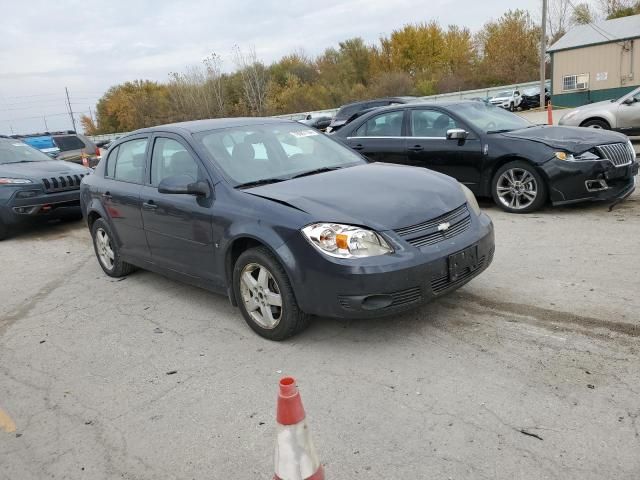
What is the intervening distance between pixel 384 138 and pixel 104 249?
4.40 metres

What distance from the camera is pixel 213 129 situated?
4.83 metres

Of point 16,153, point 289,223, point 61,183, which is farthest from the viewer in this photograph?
point 16,153

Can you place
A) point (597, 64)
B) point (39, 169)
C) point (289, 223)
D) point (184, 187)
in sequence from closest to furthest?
point (289, 223) < point (184, 187) < point (39, 169) < point (597, 64)

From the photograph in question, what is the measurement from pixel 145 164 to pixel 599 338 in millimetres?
4005

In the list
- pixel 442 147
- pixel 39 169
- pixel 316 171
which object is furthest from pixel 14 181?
pixel 442 147

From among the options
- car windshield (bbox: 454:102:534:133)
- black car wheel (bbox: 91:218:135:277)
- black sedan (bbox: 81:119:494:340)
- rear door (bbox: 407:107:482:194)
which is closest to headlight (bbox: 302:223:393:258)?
black sedan (bbox: 81:119:494:340)

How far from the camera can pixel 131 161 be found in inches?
213

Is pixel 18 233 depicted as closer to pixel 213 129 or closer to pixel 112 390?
pixel 213 129

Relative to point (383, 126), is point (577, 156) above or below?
below

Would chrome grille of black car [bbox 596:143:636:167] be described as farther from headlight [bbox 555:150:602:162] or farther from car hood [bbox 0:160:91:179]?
car hood [bbox 0:160:91:179]

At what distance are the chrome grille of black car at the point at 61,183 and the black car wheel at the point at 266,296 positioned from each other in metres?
5.88

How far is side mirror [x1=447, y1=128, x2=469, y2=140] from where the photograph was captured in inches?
290

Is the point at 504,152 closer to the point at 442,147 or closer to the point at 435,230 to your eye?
the point at 442,147

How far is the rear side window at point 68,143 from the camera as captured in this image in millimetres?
17016
